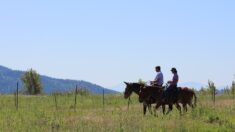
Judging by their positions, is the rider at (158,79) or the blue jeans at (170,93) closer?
the blue jeans at (170,93)

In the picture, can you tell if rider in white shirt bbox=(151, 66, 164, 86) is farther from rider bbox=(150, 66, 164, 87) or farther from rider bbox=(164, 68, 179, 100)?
rider bbox=(164, 68, 179, 100)

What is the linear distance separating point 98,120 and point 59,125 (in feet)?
10.0

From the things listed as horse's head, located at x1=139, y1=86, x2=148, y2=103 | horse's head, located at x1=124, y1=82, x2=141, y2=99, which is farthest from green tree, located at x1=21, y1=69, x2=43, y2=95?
horse's head, located at x1=139, y1=86, x2=148, y2=103

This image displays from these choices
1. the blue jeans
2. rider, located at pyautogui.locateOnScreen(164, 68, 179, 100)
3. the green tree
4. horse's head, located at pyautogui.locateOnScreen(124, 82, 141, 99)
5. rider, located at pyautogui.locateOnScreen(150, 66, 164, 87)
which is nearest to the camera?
rider, located at pyautogui.locateOnScreen(164, 68, 179, 100)

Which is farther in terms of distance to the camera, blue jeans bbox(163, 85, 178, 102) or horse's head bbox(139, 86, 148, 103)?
horse's head bbox(139, 86, 148, 103)

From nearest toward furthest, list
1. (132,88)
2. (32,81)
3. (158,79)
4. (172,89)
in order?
(172,89) → (158,79) → (132,88) → (32,81)

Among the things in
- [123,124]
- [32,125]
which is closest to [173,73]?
[123,124]

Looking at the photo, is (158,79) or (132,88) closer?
(158,79)

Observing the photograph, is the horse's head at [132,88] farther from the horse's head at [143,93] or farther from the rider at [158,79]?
the rider at [158,79]

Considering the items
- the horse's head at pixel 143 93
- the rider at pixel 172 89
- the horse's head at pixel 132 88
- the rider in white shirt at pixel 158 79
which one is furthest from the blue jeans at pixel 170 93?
the horse's head at pixel 132 88

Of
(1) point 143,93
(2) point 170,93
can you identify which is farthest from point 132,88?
(2) point 170,93

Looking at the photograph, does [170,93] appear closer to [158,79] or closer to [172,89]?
[172,89]

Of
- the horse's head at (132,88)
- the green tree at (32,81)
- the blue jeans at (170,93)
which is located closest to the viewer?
the blue jeans at (170,93)

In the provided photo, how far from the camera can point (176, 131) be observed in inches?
813
